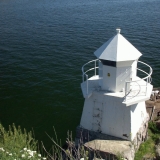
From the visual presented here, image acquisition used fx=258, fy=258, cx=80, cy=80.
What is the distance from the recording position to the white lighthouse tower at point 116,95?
11.9m

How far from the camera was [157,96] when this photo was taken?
63.4 ft

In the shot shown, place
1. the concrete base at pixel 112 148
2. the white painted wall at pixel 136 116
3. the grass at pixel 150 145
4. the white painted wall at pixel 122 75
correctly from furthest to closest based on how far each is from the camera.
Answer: the grass at pixel 150 145 → the white painted wall at pixel 136 116 → the concrete base at pixel 112 148 → the white painted wall at pixel 122 75

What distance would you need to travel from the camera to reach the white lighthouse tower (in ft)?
39.1

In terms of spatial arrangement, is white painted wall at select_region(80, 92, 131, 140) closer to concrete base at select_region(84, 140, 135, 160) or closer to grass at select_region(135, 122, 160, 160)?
concrete base at select_region(84, 140, 135, 160)

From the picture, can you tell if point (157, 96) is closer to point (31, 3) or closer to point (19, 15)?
point (19, 15)

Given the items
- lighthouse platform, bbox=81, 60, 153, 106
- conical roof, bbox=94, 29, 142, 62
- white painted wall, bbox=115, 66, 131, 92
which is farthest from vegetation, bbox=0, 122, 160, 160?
conical roof, bbox=94, 29, 142, 62

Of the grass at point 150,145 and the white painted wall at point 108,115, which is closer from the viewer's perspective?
the white painted wall at point 108,115

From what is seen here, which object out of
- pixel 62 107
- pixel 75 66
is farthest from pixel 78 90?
pixel 75 66

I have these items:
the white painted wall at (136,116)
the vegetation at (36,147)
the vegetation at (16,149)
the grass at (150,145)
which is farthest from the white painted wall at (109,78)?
the vegetation at (16,149)

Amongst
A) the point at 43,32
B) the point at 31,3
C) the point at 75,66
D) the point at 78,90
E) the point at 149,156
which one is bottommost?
the point at 149,156

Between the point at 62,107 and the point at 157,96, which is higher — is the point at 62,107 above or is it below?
below

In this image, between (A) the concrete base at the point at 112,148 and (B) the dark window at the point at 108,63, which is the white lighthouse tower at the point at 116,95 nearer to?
(B) the dark window at the point at 108,63

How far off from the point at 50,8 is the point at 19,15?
23.5ft

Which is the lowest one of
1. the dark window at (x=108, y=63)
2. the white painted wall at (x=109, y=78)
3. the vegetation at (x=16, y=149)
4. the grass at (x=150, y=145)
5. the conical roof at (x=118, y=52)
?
the grass at (x=150, y=145)
